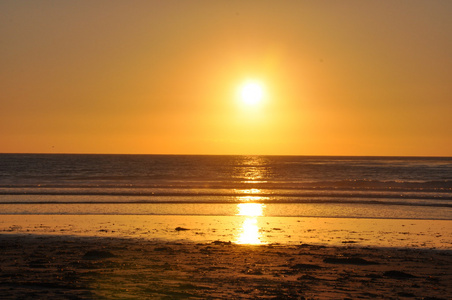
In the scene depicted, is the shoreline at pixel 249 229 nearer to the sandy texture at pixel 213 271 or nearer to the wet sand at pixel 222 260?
the wet sand at pixel 222 260

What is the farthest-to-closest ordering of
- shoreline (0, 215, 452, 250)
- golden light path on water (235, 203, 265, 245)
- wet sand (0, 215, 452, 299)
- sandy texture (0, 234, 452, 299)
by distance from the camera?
shoreline (0, 215, 452, 250), golden light path on water (235, 203, 265, 245), wet sand (0, 215, 452, 299), sandy texture (0, 234, 452, 299)

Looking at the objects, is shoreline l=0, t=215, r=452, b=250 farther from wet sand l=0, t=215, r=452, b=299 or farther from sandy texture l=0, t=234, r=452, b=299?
sandy texture l=0, t=234, r=452, b=299

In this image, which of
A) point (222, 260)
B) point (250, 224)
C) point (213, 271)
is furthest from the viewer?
point (250, 224)

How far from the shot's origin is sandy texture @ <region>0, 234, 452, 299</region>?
10000mm

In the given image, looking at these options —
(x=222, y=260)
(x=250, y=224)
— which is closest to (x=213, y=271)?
(x=222, y=260)

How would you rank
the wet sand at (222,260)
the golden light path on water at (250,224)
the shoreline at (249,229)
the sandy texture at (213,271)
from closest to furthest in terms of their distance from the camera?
the sandy texture at (213,271) < the wet sand at (222,260) < the golden light path on water at (250,224) < the shoreline at (249,229)

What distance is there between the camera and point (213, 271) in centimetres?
1209

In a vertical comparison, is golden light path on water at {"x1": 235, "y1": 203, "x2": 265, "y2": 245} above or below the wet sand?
above

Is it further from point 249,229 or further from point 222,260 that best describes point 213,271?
point 249,229

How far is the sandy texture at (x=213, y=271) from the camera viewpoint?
32.8 feet

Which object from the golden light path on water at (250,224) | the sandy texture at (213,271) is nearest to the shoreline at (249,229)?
the golden light path on water at (250,224)

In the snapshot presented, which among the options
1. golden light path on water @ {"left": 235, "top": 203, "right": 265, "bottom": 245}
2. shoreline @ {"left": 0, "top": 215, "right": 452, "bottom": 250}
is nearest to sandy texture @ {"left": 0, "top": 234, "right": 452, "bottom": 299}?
golden light path on water @ {"left": 235, "top": 203, "right": 265, "bottom": 245}

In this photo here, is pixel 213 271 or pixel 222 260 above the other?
pixel 222 260

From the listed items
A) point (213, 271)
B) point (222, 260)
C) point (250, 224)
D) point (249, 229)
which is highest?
point (250, 224)
